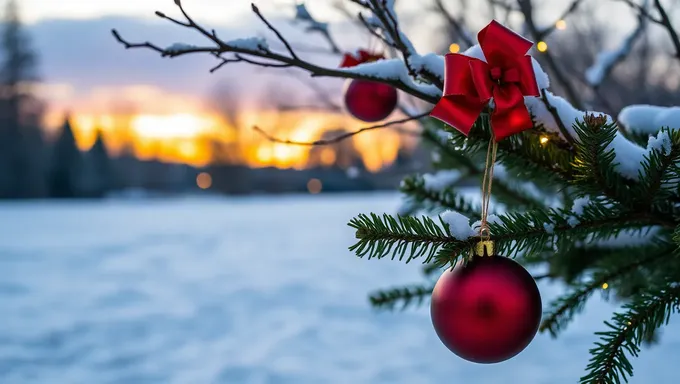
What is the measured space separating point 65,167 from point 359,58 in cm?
3113

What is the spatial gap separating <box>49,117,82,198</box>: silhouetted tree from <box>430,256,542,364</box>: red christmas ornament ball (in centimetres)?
3132

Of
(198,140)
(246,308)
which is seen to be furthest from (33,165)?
(246,308)

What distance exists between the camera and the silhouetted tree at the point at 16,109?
29078 mm

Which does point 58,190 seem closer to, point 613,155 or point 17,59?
point 17,59

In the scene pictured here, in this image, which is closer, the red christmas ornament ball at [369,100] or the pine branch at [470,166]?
the red christmas ornament ball at [369,100]

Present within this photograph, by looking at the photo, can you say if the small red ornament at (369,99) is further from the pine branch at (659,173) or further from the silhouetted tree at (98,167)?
the silhouetted tree at (98,167)

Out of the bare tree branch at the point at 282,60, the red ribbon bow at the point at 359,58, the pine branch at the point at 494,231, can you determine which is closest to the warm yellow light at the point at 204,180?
the red ribbon bow at the point at 359,58

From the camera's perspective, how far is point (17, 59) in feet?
96.2

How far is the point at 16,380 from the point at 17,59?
3128cm

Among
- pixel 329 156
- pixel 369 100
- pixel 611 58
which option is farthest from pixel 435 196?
pixel 329 156

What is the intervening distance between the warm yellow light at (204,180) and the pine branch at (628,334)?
38258 mm

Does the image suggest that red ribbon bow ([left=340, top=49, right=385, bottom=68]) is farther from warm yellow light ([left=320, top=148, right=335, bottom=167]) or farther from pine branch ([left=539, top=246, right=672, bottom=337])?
warm yellow light ([left=320, top=148, right=335, bottom=167])

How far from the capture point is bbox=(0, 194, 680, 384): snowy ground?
315cm

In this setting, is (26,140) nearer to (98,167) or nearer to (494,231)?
(98,167)
